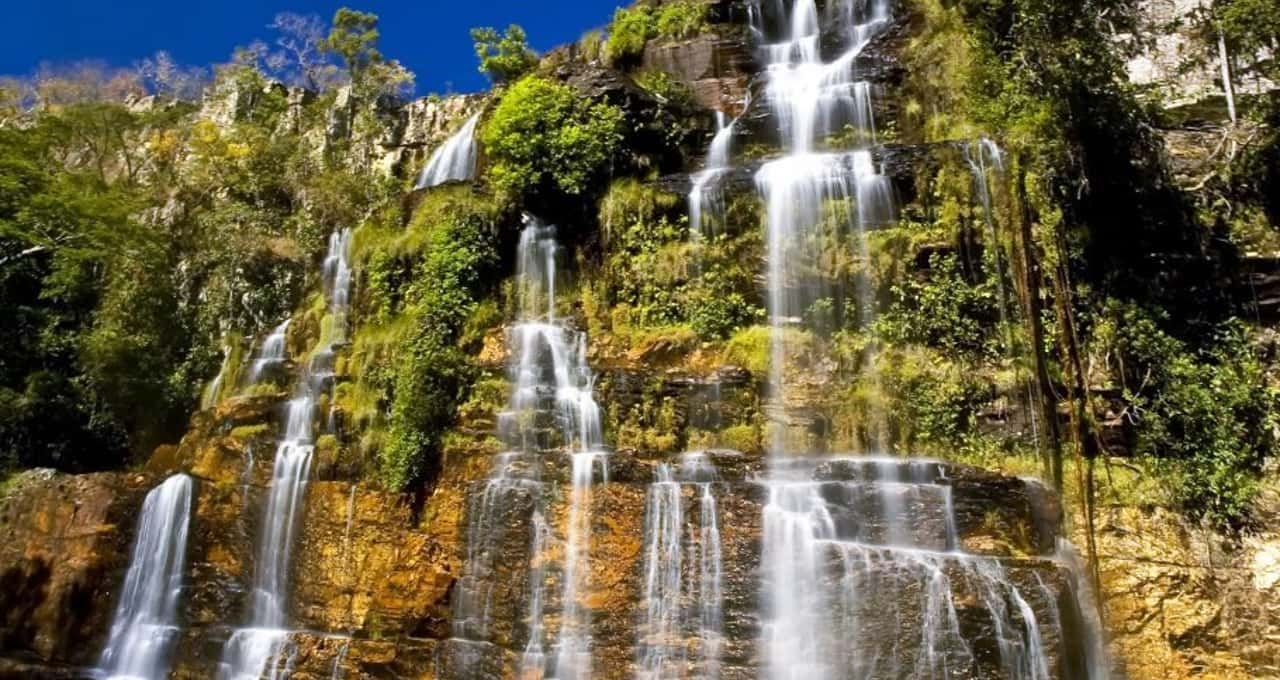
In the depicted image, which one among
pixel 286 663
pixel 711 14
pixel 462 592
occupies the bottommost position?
pixel 286 663

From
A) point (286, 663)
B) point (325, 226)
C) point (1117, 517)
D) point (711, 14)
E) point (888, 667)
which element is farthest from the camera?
point (325, 226)

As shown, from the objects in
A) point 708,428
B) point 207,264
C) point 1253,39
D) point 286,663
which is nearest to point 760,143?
point 708,428

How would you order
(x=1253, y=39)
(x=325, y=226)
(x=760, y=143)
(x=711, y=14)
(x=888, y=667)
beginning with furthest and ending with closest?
1. (x=325, y=226)
2. (x=711, y=14)
3. (x=760, y=143)
4. (x=1253, y=39)
5. (x=888, y=667)

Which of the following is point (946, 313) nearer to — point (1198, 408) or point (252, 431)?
point (1198, 408)

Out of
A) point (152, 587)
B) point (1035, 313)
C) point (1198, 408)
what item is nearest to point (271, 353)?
point (152, 587)

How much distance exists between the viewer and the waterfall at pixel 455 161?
21234 millimetres

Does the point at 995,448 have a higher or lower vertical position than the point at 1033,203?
lower

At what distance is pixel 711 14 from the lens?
2152 cm

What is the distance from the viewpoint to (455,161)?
21.7 m

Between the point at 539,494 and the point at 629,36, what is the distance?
14215mm

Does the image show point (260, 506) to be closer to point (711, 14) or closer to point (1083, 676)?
point (1083, 676)

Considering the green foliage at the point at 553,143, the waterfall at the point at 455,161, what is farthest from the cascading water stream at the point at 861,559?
the waterfall at the point at 455,161

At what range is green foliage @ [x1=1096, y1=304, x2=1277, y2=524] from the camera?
11.3 m

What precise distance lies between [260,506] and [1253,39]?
58.2 feet
